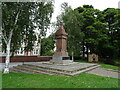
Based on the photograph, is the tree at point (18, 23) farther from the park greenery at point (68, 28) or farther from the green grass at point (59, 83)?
the green grass at point (59, 83)

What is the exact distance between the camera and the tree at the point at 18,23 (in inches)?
361

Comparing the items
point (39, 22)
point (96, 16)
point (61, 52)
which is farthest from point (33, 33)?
point (96, 16)

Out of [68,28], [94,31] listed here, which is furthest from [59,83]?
[94,31]

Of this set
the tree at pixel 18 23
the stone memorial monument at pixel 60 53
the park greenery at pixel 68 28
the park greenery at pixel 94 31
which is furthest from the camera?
the park greenery at pixel 94 31

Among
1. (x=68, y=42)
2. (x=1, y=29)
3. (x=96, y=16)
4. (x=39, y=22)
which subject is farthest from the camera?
(x=96, y=16)

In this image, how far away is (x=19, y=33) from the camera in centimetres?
1043

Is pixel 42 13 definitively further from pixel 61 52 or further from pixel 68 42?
pixel 68 42

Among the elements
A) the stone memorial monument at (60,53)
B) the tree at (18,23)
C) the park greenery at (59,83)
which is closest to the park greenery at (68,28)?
the tree at (18,23)

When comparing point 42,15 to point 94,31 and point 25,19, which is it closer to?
point 25,19

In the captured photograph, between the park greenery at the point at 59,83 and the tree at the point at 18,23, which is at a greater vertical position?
the tree at the point at 18,23

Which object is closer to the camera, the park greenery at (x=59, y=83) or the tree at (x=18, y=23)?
the park greenery at (x=59, y=83)

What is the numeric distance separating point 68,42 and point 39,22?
1048 cm

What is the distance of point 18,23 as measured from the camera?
34.3 ft

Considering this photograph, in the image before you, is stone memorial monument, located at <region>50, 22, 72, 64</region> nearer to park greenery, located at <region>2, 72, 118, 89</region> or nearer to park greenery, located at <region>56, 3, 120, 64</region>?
park greenery, located at <region>2, 72, 118, 89</region>
